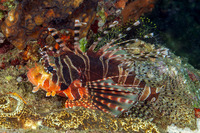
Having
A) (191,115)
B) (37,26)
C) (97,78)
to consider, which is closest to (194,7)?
(191,115)

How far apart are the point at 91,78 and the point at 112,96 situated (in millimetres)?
583

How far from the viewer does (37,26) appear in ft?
9.19

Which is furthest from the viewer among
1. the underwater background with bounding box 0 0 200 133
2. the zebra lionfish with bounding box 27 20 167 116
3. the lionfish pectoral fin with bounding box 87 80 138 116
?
the lionfish pectoral fin with bounding box 87 80 138 116

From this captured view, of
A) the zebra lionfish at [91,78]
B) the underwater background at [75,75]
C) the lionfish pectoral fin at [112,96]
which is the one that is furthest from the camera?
the lionfish pectoral fin at [112,96]

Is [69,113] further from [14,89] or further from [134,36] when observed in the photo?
[134,36]

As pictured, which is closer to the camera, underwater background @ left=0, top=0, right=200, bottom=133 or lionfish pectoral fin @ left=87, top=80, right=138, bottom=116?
underwater background @ left=0, top=0, right=200, bottom=133

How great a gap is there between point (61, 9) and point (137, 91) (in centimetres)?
228

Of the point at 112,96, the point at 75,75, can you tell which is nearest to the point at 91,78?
the point at 75,75

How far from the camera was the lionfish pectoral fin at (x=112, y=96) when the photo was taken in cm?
309

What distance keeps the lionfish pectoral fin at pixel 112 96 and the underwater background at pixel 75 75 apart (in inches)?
0.8

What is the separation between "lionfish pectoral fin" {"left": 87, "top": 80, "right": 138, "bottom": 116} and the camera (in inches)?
122

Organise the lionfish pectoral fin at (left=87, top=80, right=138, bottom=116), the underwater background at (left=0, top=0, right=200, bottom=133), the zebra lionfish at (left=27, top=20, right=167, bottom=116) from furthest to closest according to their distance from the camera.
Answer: the lionfish pectoral fin at (left=87, top=80, right=138, bottom=116)
the zebra lionfish at (left=27, top=20, right=167, bottom=116)
the underwater background at (left=0, top=0, right=200, bottom=133)

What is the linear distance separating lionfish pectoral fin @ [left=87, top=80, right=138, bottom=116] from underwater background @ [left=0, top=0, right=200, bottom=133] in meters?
0.02

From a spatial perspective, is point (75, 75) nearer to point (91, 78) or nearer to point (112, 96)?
point (91, 78)
